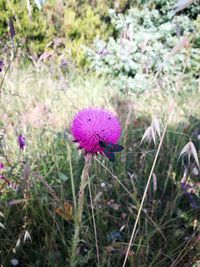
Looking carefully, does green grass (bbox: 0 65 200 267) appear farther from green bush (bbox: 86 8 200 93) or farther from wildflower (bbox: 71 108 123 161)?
green bush (bbox: 86 8 200 93)

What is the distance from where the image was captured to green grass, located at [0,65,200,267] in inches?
45.5

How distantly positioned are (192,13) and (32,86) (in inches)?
79.5

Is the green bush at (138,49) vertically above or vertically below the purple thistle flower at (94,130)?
below

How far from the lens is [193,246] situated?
122 cm

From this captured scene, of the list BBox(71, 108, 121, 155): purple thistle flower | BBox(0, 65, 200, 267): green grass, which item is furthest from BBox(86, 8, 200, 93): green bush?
BBox(71, 108, 121, 155): purple thistle flower

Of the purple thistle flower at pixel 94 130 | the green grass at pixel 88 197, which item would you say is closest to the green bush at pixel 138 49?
the green grass at pixel 88 197

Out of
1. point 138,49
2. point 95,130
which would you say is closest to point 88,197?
point 95,130

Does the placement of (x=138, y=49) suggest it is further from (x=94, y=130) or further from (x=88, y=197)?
(x=94, y=130)

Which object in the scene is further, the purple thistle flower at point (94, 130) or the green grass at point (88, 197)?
the green grass at point (88, 197)

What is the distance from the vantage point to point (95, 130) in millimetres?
777

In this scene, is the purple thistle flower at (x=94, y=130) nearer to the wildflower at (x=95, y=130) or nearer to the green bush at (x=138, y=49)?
the wildflower at (x=95, y=130)

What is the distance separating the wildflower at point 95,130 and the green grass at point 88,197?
0.44 ft

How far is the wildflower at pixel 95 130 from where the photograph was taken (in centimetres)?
77

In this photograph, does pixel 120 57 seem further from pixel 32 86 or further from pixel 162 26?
pixel 32 86
